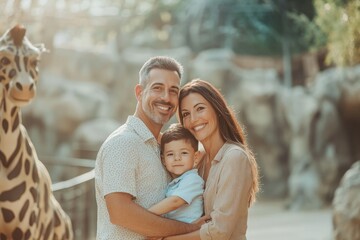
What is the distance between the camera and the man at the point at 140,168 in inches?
101

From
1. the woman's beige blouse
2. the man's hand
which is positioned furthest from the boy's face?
the man's hand

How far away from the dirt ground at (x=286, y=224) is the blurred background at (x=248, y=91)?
0.7 inches

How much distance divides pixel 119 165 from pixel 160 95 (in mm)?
362

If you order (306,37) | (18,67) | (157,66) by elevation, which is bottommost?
(157,66)

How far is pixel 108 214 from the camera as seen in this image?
8.87ft

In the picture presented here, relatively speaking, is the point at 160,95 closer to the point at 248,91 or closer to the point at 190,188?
the point at 190,188

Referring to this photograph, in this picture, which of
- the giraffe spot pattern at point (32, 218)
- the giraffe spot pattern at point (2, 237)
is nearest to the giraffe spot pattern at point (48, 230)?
the giraffe spot pattern at point (32, 218)

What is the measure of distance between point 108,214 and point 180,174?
1.11 feet

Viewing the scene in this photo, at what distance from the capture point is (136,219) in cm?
256

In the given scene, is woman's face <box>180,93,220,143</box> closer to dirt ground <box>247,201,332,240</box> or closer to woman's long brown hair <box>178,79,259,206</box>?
woman's long brown hair <box>178,79,259,206</box>

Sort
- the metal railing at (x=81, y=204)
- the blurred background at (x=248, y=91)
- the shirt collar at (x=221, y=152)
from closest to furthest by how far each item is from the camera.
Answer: the shirt collar at (x=221, y=152), the metal railing at (x=81, y=204), the blurred background at (x=248, y=91)

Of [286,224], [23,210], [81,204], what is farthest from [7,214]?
[286,224]

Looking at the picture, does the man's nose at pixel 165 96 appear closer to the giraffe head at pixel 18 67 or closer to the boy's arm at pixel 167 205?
the boy's arm at pixel 167 205

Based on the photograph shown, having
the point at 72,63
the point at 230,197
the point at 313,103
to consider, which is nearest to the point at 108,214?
the point at 230,197
